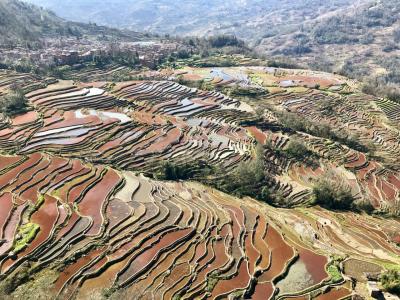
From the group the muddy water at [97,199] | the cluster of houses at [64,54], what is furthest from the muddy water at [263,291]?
the cluster of houses at [64,54]

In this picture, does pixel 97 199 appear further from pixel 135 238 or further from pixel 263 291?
pixel 263 291

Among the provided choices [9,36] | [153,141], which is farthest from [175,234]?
[9,36]

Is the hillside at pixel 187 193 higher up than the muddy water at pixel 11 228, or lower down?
lower down

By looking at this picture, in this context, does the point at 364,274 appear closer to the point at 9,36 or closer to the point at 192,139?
the point at 192,139

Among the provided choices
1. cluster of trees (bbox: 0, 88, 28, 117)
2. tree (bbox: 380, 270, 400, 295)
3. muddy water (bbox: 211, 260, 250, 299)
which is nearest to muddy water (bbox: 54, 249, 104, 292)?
muddy water (bbox: 211, 260, 250, 299)

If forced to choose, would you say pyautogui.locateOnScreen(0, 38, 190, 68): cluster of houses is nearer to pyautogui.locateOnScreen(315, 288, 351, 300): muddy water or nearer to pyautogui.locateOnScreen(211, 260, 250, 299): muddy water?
pyautogui.locateOnScreen(211, 260, 250, 299): muddy water

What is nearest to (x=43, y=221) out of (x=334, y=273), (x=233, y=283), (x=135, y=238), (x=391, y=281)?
(x=135, y=238)

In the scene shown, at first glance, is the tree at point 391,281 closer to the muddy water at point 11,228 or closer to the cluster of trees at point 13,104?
the muddy water at point 11,228
